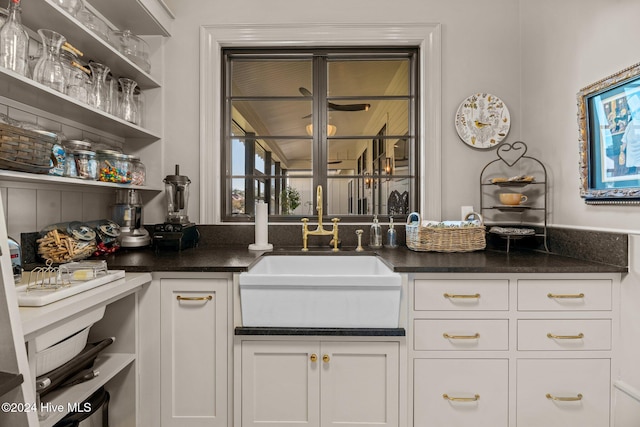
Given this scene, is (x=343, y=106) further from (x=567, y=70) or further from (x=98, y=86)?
(x=98, y=86)

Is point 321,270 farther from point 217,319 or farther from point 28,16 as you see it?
point 28,16

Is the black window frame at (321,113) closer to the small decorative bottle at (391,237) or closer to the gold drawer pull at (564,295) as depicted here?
the small decorative bottle at (391,237)

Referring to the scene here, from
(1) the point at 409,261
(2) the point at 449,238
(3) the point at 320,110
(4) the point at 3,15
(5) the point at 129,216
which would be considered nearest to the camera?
(4) the point at 3,15

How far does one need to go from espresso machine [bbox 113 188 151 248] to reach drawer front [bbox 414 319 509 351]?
1603 millimetres

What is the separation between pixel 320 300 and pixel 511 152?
1651 millimetres

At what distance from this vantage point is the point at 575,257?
5.95ft

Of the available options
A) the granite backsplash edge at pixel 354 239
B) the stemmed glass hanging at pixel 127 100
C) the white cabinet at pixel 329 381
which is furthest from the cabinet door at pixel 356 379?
the stemmed glass hanging at pixel 127 100

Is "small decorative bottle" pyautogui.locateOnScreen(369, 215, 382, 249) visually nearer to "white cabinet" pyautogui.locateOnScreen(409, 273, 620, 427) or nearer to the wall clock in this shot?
"white cabinet" pyautogui.locateOnScreen(409, 273, 620, 427)

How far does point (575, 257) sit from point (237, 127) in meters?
2.17

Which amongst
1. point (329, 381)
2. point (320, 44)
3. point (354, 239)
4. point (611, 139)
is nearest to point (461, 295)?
point (329, 381)

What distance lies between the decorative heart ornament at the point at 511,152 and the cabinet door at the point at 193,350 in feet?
6.20

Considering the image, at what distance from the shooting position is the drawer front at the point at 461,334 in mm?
1567

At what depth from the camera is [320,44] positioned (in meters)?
2.30

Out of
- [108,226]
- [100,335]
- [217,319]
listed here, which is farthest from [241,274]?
[108,226]
